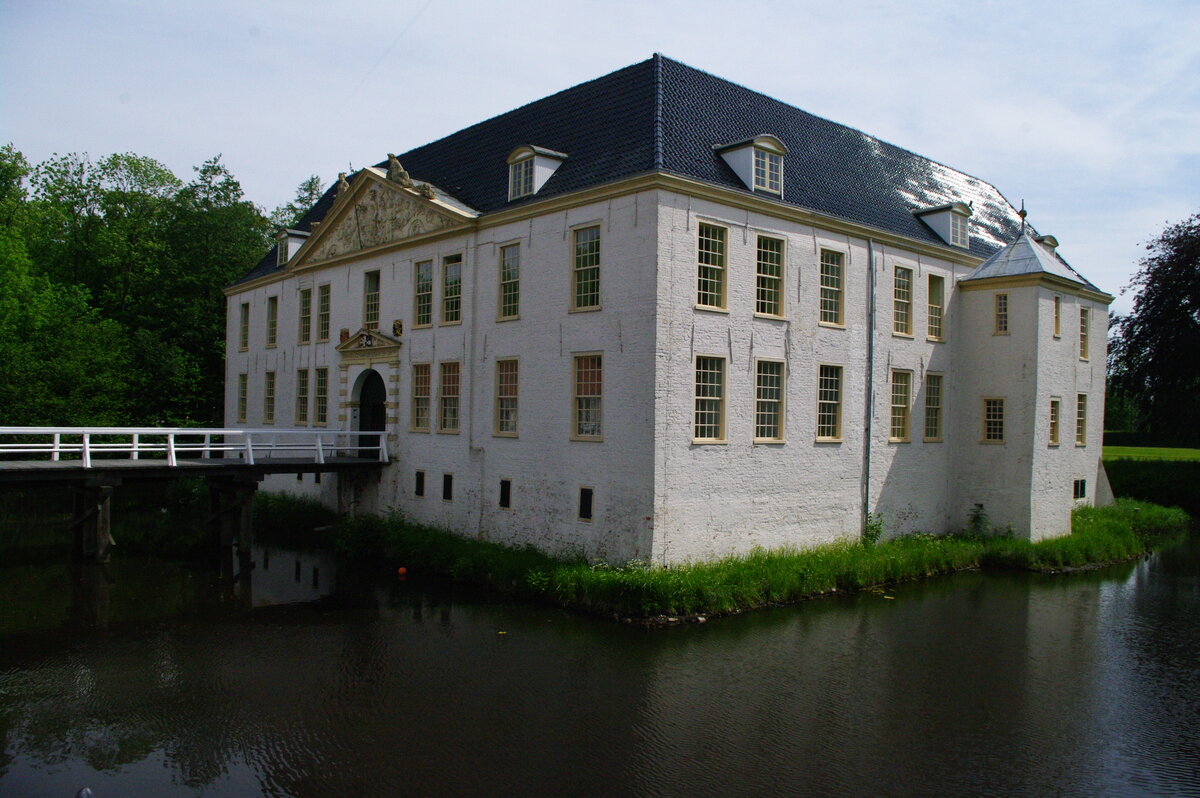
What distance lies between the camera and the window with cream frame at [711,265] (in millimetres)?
17078

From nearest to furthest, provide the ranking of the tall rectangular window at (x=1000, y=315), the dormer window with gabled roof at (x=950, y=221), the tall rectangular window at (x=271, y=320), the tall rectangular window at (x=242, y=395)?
1. the tall rectangular window at (x=1000, y=315)
2. the dormer window with gabled roof at (x=950, y=221)
3. the tall rectangular window at (x=271, y=320)
4. the tall rectangular window at (x=242, y=395)

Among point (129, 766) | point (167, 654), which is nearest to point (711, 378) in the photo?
point (167, 654)

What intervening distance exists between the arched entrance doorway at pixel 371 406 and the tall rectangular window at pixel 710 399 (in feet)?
32.5

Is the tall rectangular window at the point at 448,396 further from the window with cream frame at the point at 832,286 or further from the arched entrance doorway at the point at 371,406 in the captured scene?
the window with cream frame at the point at 832,286

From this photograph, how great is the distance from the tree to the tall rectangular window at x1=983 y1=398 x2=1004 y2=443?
16365 mm

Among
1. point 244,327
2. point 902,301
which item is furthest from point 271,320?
point 902,301

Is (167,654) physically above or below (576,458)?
below

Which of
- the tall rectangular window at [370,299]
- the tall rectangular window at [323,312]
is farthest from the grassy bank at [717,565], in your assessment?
the tall rectangular window at [323,312]

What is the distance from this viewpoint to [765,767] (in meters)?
8.91

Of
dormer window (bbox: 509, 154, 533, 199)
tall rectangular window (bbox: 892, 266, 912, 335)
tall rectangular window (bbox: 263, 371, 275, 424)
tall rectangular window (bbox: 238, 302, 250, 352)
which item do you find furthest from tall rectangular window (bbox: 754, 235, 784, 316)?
tall rectangular window (bbox: 238, 302, 250, 352)

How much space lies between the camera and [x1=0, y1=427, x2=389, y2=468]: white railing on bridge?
18422mm

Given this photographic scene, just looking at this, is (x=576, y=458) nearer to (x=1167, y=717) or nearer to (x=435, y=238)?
(x=435, y=238)

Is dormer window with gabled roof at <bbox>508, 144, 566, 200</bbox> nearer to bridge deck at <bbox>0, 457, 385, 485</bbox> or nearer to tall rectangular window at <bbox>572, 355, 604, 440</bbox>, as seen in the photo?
tall rectangular window at <bbox>572, 355, 604, 440</bbox>

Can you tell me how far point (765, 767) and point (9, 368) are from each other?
97.6 ft
